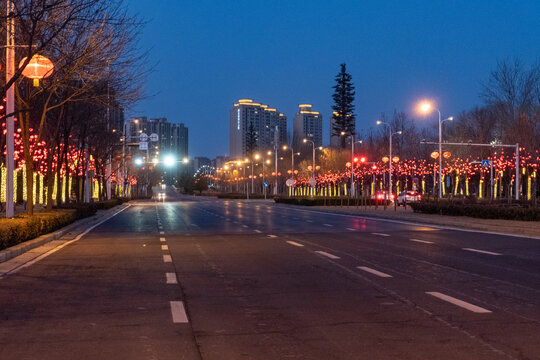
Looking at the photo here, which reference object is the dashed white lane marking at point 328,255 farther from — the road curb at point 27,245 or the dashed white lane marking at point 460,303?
the road curb at point 27,245

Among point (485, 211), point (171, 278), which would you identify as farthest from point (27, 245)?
point (485, 211)

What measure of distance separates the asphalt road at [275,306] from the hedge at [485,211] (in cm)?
1635

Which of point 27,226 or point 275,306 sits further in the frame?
point 27,226

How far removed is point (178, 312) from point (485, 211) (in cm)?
3014

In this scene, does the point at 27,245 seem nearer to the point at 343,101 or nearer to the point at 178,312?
the point at 178,312

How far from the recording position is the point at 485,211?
36625 millimetres

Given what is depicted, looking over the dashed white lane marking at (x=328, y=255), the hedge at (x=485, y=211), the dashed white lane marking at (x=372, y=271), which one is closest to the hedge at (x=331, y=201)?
the hedge at (x=485, y=211)

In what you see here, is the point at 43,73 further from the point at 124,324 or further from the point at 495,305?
the point at 495,305

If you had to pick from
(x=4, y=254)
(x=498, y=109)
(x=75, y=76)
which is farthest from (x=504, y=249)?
(x=498, y=109)

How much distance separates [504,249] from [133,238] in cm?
1223

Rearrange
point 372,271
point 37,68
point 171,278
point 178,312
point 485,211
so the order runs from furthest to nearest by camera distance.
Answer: point 485,211
point 37,68
point 372,271
point 171,278
point 178,312

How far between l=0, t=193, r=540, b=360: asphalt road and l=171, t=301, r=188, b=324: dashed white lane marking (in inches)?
1.0

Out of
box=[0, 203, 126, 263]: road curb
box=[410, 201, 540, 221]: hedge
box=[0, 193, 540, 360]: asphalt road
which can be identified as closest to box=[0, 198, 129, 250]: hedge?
box=[0, 203, 126, 263]: road curb

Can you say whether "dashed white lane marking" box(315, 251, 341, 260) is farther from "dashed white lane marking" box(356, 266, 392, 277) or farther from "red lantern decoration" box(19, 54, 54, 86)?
"red lantern decoration" box(19, 54, 54, 86)
